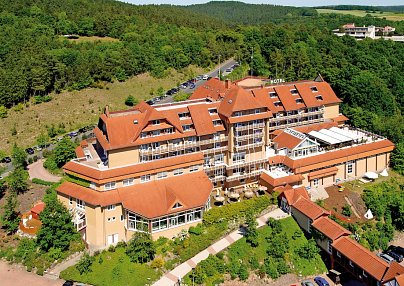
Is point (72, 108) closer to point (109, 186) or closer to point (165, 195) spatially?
point (109, 186)

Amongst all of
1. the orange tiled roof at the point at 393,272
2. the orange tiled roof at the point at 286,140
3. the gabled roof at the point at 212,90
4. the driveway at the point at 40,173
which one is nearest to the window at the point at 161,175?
the gabled roof at the point at 212,90

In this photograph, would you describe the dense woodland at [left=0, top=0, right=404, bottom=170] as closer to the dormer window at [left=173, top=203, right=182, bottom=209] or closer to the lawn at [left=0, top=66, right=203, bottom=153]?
the lawn at [left=0, top=66, right=203, bottom=153]

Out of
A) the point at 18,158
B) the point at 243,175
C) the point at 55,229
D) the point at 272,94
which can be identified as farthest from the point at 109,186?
the point at 272,94

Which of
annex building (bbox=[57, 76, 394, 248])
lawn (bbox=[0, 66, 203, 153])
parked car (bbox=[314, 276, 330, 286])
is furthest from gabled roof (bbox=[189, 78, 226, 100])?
parked car (bbox=[314, 276, 330, 286])

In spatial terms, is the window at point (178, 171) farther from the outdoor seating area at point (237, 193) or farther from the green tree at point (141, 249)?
the green tree at point (141, 249)

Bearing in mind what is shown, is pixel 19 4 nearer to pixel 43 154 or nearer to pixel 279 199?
pixel 43 154
